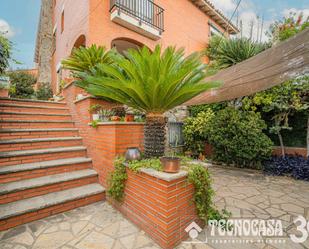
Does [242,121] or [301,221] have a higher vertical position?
[242,121]

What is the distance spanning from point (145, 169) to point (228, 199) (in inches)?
82.3

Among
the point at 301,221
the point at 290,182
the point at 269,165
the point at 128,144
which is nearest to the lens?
the point at 301,221

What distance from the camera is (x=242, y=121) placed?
5426mm

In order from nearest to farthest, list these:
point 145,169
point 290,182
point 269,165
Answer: point 145,169
point 290,182
point 269,165

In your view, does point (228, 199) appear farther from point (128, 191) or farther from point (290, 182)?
point (290, 182)

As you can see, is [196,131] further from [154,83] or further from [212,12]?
[212,12]

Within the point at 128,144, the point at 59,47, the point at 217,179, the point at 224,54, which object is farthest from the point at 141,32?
the point at 217,179

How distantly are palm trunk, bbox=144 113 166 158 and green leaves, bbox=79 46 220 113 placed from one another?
0.15 meters

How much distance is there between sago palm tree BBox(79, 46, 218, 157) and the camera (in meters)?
2.50

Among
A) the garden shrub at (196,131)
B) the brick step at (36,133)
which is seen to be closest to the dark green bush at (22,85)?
the brick step at (36,133)

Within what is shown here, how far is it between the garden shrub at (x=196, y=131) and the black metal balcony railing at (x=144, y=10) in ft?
14.9

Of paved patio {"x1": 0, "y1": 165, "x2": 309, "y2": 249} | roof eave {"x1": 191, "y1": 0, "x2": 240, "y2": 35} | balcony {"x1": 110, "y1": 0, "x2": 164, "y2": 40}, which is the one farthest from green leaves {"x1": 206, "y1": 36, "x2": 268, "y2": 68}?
roof eave {"x1": 191, "y1": 0, "x2": 240, "y2": 35}

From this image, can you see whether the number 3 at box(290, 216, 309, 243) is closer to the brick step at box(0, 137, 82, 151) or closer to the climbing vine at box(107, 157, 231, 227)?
the climbing vine at box(107, 157, 231, 227)

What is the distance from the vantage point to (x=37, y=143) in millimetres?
3701
